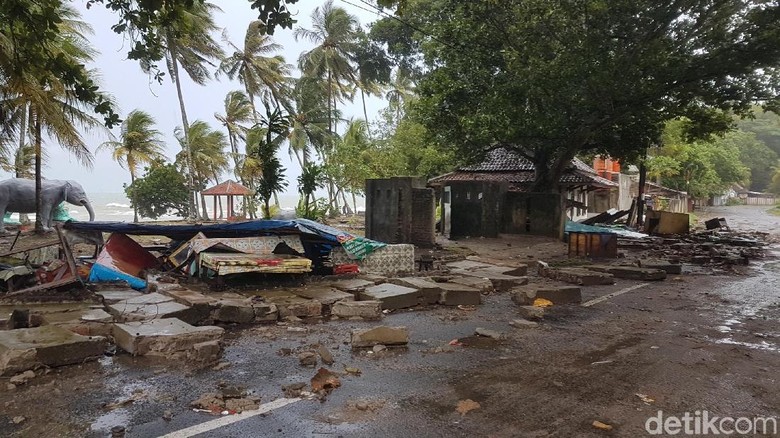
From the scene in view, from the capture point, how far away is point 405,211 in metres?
13.4

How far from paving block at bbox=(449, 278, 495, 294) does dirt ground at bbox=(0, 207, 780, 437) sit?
1654 mm

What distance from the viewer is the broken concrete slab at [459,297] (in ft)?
24.5

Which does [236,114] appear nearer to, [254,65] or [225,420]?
[254,65]

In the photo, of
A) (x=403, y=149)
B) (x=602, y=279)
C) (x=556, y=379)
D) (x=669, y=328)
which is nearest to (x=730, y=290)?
(x=602, y=279)

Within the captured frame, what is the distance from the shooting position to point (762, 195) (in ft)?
256

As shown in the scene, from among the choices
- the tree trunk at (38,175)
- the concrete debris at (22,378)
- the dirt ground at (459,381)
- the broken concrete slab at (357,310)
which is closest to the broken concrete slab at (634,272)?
the dirt ground at (459,381)

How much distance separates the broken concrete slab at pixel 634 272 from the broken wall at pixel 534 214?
24.3ft

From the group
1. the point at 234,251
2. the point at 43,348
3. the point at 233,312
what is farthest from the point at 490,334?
the point at 234,251

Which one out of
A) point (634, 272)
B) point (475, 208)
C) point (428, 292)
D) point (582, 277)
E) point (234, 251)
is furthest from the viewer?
point (475, 208)

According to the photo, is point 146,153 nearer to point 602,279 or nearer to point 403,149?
point 403,149

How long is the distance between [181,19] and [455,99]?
1312 centimetres

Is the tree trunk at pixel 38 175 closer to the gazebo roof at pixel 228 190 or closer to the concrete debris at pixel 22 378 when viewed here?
the gazebo roof at pixel 228 190

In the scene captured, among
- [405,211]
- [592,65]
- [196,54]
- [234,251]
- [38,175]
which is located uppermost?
[196,54]

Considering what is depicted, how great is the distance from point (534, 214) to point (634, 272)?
26.6 feet
